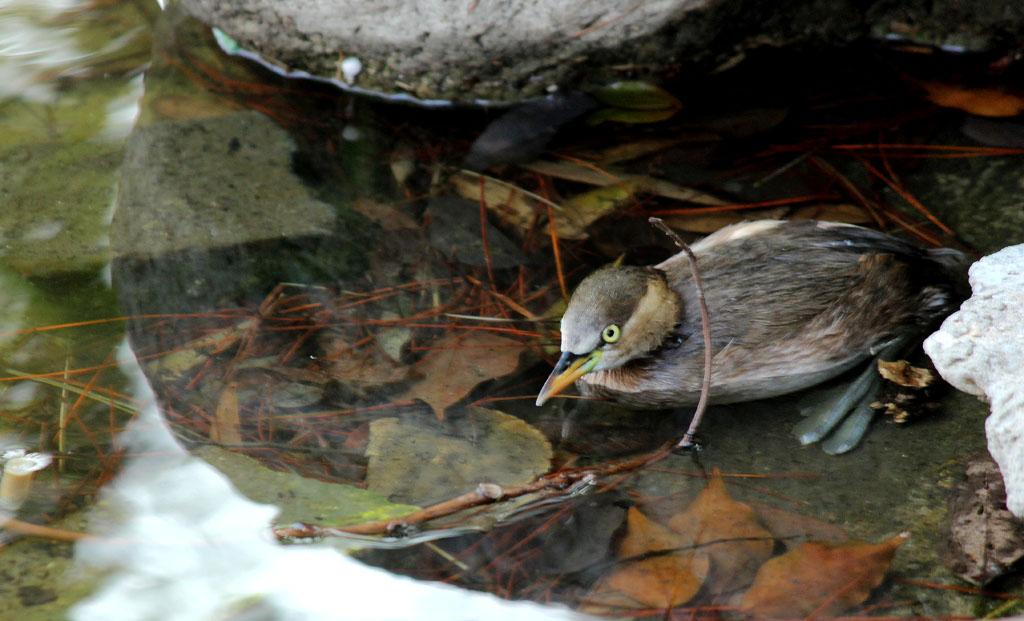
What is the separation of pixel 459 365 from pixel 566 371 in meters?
0.54

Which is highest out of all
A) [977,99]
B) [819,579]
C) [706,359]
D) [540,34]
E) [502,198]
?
[540,34]

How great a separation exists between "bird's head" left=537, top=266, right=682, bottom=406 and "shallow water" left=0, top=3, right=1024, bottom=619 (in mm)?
264

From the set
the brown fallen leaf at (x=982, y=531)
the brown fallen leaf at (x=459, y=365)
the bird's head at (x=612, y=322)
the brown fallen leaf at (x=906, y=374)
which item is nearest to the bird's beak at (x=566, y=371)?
the bird's head at (x=612, y=322)

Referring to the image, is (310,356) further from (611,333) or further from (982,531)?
(982,531)

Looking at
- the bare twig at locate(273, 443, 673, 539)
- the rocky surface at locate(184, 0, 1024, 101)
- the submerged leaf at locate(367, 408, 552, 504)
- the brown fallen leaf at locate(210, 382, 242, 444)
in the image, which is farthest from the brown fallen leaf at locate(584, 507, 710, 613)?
the rocky surface at locate(184, 0, 1024, 101)

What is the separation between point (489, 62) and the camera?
15.9 ft

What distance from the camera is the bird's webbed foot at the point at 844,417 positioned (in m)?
3.23

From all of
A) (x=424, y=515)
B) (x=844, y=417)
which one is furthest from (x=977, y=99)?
(x=424, y=515)

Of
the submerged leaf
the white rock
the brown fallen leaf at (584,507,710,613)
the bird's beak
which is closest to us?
the white rock

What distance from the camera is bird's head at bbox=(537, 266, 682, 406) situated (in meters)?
3.43

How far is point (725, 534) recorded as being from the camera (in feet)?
9.50

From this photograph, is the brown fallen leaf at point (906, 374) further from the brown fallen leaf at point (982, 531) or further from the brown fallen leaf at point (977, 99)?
the brown fallen leaf at point (977, 99)

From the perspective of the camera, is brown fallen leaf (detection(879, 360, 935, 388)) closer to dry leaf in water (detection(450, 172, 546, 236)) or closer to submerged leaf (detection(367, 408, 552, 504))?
submerged leaf (detection(367, 408, 552, 504))

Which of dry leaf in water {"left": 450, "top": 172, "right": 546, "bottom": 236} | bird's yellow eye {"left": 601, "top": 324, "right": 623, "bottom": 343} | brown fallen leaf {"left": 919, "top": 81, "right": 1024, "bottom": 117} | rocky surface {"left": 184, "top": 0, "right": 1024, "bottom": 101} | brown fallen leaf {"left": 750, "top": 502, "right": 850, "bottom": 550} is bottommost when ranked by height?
brown fallen leaf {"left": 750, "top": 502, "right": 850, "bottom": 550}
